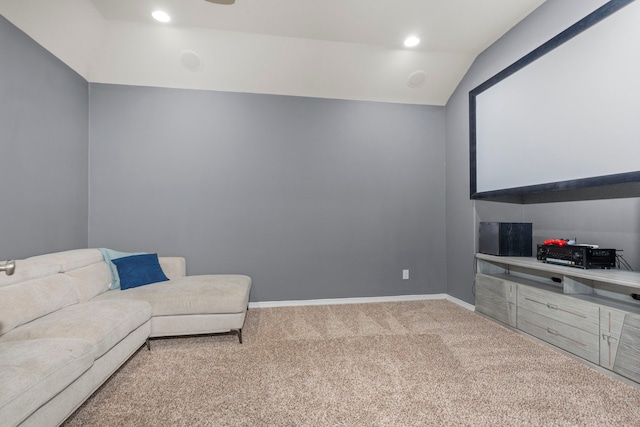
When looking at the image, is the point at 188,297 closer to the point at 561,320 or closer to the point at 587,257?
the point at 561,320

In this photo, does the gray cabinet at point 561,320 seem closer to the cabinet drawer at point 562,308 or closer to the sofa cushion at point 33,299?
the cabinet drawer at point 562,308

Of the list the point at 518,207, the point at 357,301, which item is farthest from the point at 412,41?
the point at 357,301

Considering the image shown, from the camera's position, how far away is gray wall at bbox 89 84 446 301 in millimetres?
3307

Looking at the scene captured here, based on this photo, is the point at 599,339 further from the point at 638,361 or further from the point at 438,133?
the point at 438,133

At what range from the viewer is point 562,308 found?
2.28m

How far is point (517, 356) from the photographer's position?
7.37 ft

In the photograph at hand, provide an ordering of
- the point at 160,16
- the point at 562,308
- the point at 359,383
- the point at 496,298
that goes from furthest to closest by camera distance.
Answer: the point at 496,298 < the point at 160,16 < the point at 562,308 < the point at 359,383

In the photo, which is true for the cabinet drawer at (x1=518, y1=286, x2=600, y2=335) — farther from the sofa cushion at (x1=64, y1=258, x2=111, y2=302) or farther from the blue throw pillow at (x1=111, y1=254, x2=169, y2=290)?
the sofa cushion at (x1=64, y1=258, x2=111, y2=302)

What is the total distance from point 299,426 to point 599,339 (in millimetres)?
2053

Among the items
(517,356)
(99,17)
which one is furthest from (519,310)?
(99,17)

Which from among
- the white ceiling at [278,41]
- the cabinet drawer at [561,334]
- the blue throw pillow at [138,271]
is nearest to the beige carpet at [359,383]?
the cabinet drawer at [561,334]

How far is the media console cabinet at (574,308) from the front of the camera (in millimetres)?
1871

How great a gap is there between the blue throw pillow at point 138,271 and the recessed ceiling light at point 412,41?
3.37 metres

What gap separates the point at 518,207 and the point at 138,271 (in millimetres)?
3892
